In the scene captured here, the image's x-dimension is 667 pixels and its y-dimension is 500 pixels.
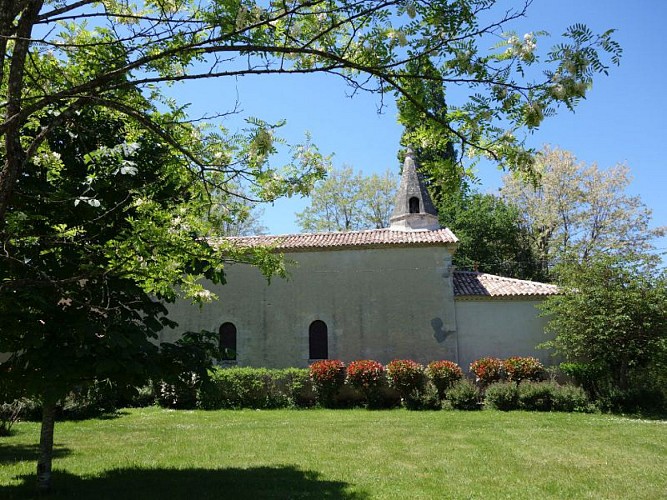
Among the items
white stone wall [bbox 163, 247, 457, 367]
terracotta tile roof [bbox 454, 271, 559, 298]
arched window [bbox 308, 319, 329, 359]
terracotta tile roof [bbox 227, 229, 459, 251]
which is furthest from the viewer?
arched window [bbox 308, 319, 329, 359]

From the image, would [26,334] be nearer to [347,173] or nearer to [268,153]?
[268,153]

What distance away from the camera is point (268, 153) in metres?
4.61

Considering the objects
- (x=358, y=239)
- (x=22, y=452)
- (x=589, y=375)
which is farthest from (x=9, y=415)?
(x=589, y=375)

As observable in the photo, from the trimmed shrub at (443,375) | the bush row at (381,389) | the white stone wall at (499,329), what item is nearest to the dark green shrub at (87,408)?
the bush row at (381,389)

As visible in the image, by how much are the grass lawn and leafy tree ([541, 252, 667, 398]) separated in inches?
91.7

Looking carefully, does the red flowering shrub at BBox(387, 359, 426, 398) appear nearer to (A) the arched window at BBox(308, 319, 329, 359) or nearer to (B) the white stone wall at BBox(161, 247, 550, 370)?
(B) the white stone wall at BBox(161, 247, 550, 370)

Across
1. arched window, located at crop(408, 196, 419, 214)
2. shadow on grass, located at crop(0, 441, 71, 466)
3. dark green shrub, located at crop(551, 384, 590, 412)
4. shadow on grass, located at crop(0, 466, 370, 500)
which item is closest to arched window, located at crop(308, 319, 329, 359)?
arched window, located at crop(408, 196, 419, 214)

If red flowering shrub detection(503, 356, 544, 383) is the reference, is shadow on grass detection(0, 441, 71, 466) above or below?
below

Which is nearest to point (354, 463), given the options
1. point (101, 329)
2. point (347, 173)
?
point (101, 329)

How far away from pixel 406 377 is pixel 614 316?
6.09 meters

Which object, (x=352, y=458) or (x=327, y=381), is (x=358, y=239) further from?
(x=352, y=458)

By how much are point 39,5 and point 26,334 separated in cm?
310

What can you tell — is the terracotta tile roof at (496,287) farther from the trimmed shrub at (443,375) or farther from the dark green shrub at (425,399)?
the dark green shrub at (425,399)

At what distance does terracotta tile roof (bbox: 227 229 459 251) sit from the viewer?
19.2 m
